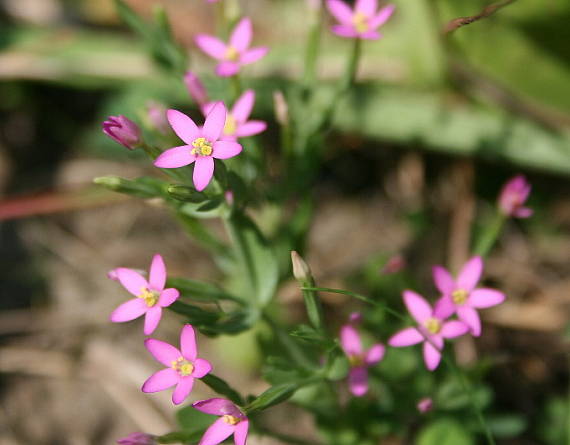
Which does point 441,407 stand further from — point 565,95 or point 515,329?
point 565,95

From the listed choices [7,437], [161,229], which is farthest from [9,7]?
[7,437]

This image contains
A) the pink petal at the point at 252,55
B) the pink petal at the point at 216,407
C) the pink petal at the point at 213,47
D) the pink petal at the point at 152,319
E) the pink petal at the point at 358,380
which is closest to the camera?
the pink petal at the point at 216,407

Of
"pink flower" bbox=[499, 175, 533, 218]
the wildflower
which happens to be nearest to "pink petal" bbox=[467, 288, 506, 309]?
"pink flower" bbox=[499, 175, 533, 218]

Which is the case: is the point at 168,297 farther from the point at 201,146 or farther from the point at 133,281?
the point at 201,146

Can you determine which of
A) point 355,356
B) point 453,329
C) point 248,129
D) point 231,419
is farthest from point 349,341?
point 248,129

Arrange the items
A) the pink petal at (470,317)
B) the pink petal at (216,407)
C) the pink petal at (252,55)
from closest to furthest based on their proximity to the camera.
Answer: the pink petal at (216,407)
the pink petal at (470,317)
the pink petal at (252,55)

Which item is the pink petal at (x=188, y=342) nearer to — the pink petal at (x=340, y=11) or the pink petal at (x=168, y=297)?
the pink petal at (x=168, y=297)

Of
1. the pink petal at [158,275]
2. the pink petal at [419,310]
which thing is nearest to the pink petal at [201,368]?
the pink petal at [158,275]
